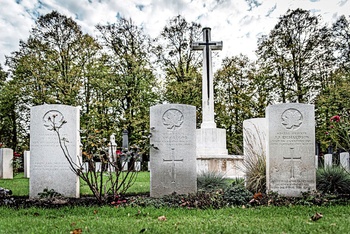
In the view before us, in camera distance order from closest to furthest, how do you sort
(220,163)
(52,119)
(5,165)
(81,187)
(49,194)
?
(49,194) → (52,119) → (81,187) → (220,163) → (5,165)

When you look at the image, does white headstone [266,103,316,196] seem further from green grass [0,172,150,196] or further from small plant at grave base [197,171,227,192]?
green grass [0,172,150,196]

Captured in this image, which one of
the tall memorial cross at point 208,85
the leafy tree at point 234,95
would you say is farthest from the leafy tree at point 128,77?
the tall memorial cross at point 208,85

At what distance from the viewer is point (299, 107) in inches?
254

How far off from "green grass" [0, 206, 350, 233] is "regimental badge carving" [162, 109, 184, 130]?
76.3 inches

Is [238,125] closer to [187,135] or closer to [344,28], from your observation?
[344,28]

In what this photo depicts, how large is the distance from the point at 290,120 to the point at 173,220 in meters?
3.37

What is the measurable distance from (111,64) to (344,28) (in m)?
14.2

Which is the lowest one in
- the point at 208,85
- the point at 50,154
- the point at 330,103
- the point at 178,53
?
the point at 50,154

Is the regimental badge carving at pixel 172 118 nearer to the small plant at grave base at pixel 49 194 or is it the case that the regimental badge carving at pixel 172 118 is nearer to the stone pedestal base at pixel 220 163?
the small plant at grave base at pixel 49 194

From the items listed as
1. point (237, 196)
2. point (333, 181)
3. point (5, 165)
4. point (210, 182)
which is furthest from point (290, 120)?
point (5, 165)

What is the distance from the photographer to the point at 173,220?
168 inches

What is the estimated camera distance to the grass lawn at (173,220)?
3707 mm

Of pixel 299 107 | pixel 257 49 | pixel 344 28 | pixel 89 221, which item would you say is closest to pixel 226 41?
pixel 257 49

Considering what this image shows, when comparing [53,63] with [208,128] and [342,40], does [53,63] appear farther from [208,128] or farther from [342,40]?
[342,40]
